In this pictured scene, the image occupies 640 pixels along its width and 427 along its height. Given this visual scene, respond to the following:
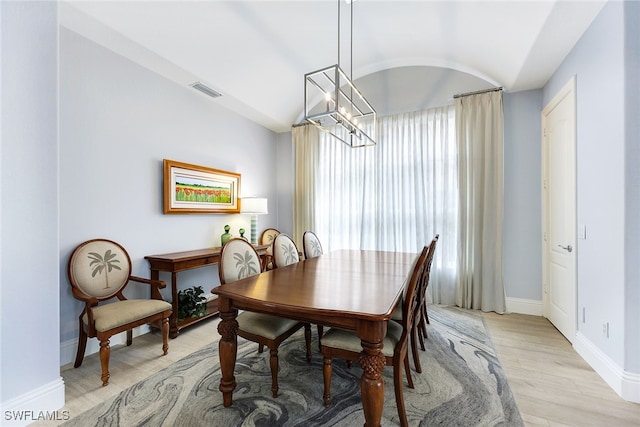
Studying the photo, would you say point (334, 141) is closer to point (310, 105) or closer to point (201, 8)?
point (310, 105)

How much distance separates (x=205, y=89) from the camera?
3.34m

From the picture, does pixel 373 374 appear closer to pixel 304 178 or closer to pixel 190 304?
Answer: pixel 190 304

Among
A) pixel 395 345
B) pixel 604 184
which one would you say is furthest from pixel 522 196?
pixel 395 345

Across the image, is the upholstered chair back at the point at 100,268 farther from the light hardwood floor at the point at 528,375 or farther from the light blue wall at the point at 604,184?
the light blue wall at the point at 604,184

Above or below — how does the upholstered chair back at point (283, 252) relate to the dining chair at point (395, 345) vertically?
above

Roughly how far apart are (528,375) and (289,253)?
7.15 feet

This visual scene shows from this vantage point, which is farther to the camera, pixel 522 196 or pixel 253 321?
pixel 522 196

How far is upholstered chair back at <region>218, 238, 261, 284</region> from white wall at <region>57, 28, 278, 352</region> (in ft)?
3.76

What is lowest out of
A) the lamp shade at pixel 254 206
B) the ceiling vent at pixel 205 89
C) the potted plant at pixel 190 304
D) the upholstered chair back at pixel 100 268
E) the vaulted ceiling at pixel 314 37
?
the potted plant at pixel 190 304

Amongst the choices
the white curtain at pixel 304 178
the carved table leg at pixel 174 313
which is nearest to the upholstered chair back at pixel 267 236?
the white curtain at pixel 304 178

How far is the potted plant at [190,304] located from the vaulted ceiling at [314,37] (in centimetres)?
242

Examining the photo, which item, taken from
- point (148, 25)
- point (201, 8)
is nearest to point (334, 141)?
point (201, 8)

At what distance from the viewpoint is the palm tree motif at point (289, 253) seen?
2755 mm

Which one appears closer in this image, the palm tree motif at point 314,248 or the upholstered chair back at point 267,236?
the palm tree motif at point 314,248
